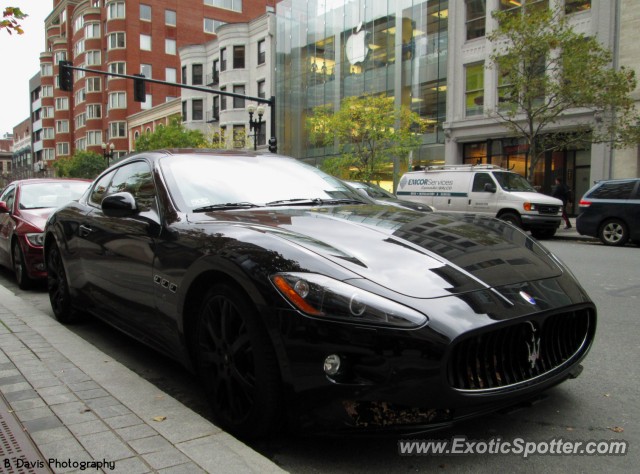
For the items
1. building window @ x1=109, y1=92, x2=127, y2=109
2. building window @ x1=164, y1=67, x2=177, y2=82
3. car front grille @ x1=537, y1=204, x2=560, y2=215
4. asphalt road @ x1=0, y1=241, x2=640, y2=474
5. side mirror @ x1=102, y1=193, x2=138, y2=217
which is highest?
building window @ x1=164, y1=67, x2=177, y2=82

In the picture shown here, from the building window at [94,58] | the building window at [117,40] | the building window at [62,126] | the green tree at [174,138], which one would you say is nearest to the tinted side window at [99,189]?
the green tree at [174,138]

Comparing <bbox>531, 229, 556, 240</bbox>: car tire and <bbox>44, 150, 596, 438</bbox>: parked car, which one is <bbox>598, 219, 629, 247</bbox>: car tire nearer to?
<bbox>531, 229, 556, 240</bbox>: car tire

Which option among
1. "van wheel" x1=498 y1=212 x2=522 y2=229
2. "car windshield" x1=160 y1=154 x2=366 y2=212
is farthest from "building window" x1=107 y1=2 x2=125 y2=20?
"car windshield" x1=160 y1=154 x2=366 y2=212

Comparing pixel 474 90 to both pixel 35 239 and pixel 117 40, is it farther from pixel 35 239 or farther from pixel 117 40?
pixel 117 40

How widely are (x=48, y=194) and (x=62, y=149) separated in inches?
2874

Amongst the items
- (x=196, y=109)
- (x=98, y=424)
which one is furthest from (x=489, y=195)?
(x=196, y=109)

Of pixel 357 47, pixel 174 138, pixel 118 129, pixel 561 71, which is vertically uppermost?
pixel 357 47

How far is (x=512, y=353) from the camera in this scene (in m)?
2.43

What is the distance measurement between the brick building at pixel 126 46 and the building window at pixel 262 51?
61.8 feet

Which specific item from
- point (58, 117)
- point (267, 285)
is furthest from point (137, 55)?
point (267, 285)

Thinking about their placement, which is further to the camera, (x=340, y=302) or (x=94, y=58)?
(x=94, y=58)

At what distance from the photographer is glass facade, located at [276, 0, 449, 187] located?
28.4 m

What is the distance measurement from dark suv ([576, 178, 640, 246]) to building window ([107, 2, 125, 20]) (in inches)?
2177

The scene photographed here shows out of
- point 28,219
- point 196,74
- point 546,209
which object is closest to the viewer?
point 28,219
